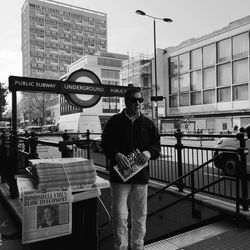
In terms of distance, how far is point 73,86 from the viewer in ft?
14.9

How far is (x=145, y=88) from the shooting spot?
63.7m

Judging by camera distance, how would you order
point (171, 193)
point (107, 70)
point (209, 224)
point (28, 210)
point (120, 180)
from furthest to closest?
point (107, 70), point (171, 193), point (209, 224), point (120, 180), point (28, 210)

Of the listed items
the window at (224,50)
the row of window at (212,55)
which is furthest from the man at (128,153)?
the window at (224,50)

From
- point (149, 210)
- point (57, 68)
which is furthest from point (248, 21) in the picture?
point (57, 68)

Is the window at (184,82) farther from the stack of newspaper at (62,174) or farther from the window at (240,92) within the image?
the stack of newspaper at (62,174)

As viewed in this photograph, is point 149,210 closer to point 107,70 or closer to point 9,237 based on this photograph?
point 9,237

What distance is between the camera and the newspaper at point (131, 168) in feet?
9.73

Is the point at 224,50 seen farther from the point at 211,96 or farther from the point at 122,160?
the point at 122,160

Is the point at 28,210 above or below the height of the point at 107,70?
below

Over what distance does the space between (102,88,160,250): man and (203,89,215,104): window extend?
4802cm

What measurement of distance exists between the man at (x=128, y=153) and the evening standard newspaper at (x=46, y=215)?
27.1 inches

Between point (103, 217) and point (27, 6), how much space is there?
473ft

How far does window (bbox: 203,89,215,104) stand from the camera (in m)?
49.0

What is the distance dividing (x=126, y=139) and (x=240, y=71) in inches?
1841
